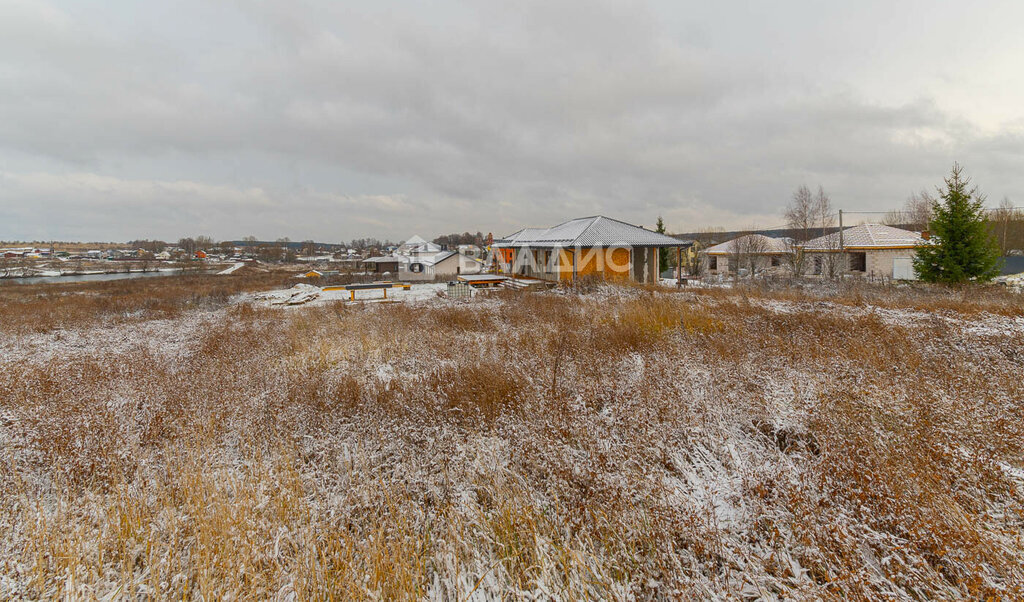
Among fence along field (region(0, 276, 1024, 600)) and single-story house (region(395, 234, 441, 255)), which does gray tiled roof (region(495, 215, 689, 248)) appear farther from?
single-story house (region(395, 234, 441, 255))

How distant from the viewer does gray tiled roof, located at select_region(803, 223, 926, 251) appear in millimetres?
23266

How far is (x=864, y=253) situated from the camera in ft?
80.7

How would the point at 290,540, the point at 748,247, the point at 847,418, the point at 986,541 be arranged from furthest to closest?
Result: the point at 748,247 → the point at 847,418 → the point at 290,540 → the point at 986,541

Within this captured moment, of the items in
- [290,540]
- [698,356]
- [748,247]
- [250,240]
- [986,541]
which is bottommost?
[290,540]

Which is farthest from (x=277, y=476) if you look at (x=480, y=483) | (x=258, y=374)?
(x=258, y=374)

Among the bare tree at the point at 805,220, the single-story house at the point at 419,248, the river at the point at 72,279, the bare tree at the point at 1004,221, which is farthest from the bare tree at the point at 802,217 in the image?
the river at the point at 72,279

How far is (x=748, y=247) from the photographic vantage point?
30953 mm

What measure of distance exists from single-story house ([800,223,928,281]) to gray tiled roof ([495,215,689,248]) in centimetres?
1072

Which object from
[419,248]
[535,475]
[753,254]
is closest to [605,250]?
[753,254]

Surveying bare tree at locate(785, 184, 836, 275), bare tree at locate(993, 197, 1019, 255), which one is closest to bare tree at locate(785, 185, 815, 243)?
bare tree at locate(785, 184, 836, 275)

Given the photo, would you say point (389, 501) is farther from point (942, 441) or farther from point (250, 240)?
point (250, 240)

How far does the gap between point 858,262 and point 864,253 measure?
2.64 feet

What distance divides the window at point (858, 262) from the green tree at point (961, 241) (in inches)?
461

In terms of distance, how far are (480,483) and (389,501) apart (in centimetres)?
66
